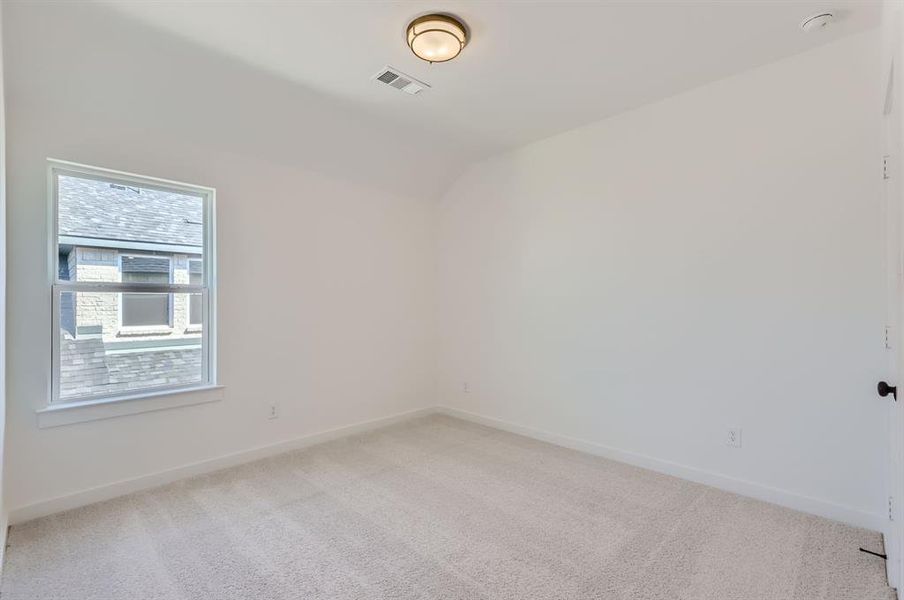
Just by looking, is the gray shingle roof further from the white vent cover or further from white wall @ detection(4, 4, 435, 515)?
the white vent cover

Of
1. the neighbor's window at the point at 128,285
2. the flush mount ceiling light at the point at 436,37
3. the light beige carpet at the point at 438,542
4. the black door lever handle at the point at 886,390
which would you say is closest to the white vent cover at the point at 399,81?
the flush mount ceiling light at the point at 436,37

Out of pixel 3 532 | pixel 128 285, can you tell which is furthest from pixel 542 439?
pixel 3 532

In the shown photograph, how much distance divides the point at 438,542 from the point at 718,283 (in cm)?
242

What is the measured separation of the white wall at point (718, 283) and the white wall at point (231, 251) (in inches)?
47.0

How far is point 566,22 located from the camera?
2229 millimetres

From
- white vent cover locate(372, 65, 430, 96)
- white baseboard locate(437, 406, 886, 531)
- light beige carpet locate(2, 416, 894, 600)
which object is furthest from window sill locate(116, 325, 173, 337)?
white baseboard locate(437, 406, 886, 531)

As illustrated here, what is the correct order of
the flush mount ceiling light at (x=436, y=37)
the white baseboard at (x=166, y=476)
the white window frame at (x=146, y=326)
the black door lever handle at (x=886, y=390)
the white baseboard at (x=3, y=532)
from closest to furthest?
the black door lever handle at (x=886, y=390)
the white baseboard at (x=3, y=532)
the flush mount ceiling light at (x=436, y=37)
the white baseboard at (x=166, y=476)
the white window frame at (x=146, y=326)

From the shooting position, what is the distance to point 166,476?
9.76ft

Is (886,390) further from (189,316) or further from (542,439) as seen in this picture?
(189,316)

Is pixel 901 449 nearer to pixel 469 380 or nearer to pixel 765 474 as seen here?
pixel 765 474

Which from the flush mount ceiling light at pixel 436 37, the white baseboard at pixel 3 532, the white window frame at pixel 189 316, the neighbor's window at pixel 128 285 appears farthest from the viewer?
the white window frame at pixel 189 316

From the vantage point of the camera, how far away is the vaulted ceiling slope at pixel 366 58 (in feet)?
7.03

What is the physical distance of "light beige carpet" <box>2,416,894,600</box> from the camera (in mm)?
1919

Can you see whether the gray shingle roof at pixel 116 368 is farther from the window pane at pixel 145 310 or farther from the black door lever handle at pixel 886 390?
the black door lever handle at pixel 886 390
